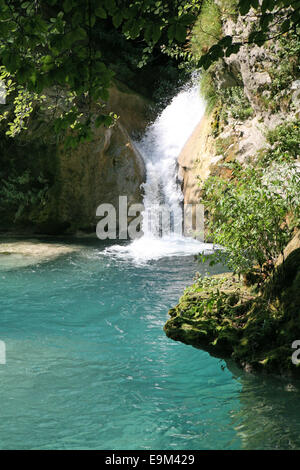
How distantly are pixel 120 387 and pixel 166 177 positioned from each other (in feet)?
32.7

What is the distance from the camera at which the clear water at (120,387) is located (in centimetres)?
317

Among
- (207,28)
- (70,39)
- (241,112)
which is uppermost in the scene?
(207,28)

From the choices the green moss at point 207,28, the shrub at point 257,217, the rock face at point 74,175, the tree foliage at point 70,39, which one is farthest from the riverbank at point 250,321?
the rock face at point 74,175

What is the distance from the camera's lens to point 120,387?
4.00m

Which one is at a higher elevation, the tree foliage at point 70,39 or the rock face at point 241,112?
the rock face at point 241,112

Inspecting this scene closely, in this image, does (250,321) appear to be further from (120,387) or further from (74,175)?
(74,175)

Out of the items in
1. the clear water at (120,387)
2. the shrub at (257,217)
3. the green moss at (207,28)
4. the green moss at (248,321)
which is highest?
the green moss at (207,28)

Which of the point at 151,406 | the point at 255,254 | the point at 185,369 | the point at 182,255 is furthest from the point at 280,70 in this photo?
the point at 151,406

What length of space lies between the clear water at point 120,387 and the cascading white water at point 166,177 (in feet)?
12.5

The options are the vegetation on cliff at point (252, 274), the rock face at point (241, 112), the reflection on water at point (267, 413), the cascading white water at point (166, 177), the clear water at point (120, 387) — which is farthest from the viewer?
the cascading white water at point (166, 177)

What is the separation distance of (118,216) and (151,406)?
957cm

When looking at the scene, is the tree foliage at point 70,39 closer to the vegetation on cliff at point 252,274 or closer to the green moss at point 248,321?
the vegetation on cliff at point 252,274

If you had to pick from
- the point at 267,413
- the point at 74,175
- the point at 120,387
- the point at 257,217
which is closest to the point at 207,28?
the point at 74,175
